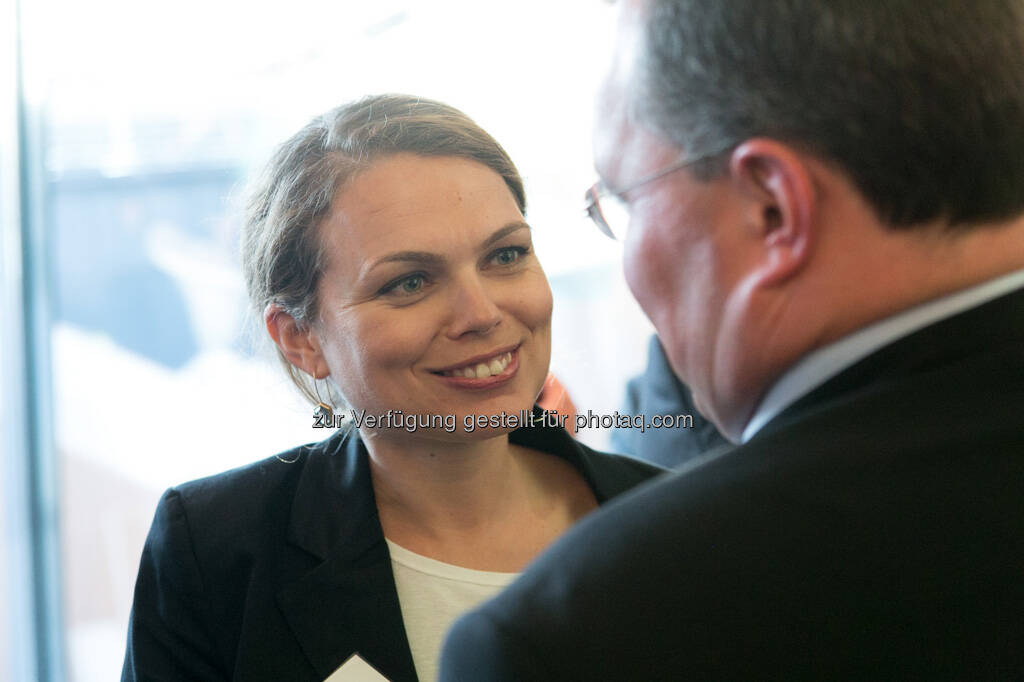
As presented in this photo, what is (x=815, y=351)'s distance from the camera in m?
0.83

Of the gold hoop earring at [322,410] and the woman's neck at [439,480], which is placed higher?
the gold hoop earring at [322,410]

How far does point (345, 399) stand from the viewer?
187 cm

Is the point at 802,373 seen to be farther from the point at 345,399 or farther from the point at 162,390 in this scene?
the point at 162,390

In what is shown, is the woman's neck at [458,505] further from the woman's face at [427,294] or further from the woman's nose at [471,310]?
the woman's nose at [471,310]

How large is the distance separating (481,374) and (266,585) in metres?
0.54

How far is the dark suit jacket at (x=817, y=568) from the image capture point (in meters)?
0.65

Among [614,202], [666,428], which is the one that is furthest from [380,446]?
[614,202]

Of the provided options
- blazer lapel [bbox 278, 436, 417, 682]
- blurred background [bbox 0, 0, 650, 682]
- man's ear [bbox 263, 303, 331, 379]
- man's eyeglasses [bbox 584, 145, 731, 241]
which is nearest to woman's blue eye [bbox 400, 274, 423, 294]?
man's ear [bbox 263, 303, 331, 379]

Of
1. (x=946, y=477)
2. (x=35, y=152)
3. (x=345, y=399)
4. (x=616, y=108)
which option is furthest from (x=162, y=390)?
(x=946, y=477)

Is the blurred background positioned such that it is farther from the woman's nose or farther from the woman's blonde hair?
the woman's nose

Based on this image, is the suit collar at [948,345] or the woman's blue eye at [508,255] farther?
the woman's blue eye at [508,255]

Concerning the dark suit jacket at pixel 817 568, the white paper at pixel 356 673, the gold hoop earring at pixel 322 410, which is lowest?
the white paper at pixel 356 673

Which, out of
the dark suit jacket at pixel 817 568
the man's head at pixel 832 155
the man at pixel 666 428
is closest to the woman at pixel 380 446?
the man at pixel 666 428

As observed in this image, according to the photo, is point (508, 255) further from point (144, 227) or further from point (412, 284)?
point (144, 227)
